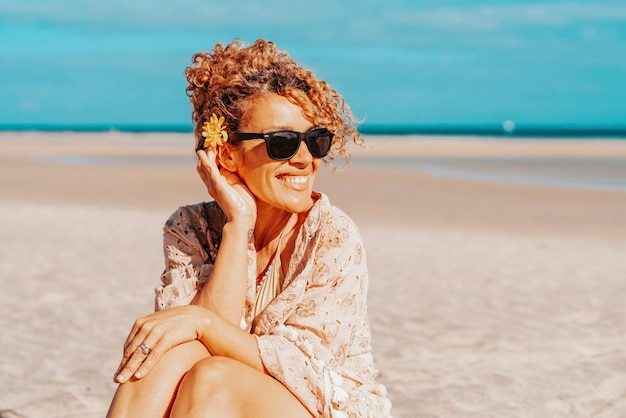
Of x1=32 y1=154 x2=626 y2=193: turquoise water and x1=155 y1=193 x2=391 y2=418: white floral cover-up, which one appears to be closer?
x1=155 y1=193 x2=391 y2=418: white floral cover-up

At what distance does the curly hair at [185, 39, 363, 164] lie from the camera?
315 cm

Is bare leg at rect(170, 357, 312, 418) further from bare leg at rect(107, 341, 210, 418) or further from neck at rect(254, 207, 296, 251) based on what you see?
neck at rect(254, 207, 296, 251)

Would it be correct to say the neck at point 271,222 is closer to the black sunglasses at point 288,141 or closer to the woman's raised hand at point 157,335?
the black sunglasses at point 288,141

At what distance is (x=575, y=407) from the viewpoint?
4875 millimetres

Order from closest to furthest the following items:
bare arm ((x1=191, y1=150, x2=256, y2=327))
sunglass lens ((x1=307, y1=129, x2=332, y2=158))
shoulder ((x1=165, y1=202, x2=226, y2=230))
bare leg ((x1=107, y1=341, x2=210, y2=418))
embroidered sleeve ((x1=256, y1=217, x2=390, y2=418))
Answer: bare leg ((x1=107, y1=341, x2=210, y2=418)), embroidered sleeve ((x1=256, y1=217, x2=390, y2=418)), bare arm ((x1=191, y1=150, x2=256, y2=327)), sunglass lens ((x1=307, y1=129, x2=332, y2=158)), shoulder ((x1=165, y1=202, x2=226, y2=230))

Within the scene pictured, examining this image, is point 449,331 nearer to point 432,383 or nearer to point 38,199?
point 432,383

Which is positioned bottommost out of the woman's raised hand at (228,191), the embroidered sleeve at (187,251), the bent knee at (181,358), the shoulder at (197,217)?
A: the bent knee at (181,358)

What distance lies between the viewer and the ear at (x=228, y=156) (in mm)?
3312

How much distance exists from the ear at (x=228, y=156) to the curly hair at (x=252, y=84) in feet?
0.23


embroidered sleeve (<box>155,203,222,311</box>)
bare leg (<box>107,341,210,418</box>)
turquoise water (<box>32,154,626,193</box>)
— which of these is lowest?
turquoise water (<box>32,154,626,193</box>)

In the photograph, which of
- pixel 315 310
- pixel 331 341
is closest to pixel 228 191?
pixel 315 310

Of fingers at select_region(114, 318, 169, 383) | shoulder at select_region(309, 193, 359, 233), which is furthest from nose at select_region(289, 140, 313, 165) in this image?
fingers at select_region(114, 318, 169, 383)

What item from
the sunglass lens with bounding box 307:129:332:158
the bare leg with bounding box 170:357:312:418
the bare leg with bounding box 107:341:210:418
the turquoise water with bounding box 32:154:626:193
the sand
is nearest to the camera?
the bare leg with bounding box 170:357:312:418

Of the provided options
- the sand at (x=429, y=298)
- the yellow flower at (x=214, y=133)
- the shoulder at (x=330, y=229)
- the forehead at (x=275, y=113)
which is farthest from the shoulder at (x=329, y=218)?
the sand at (x=429, y=298)
